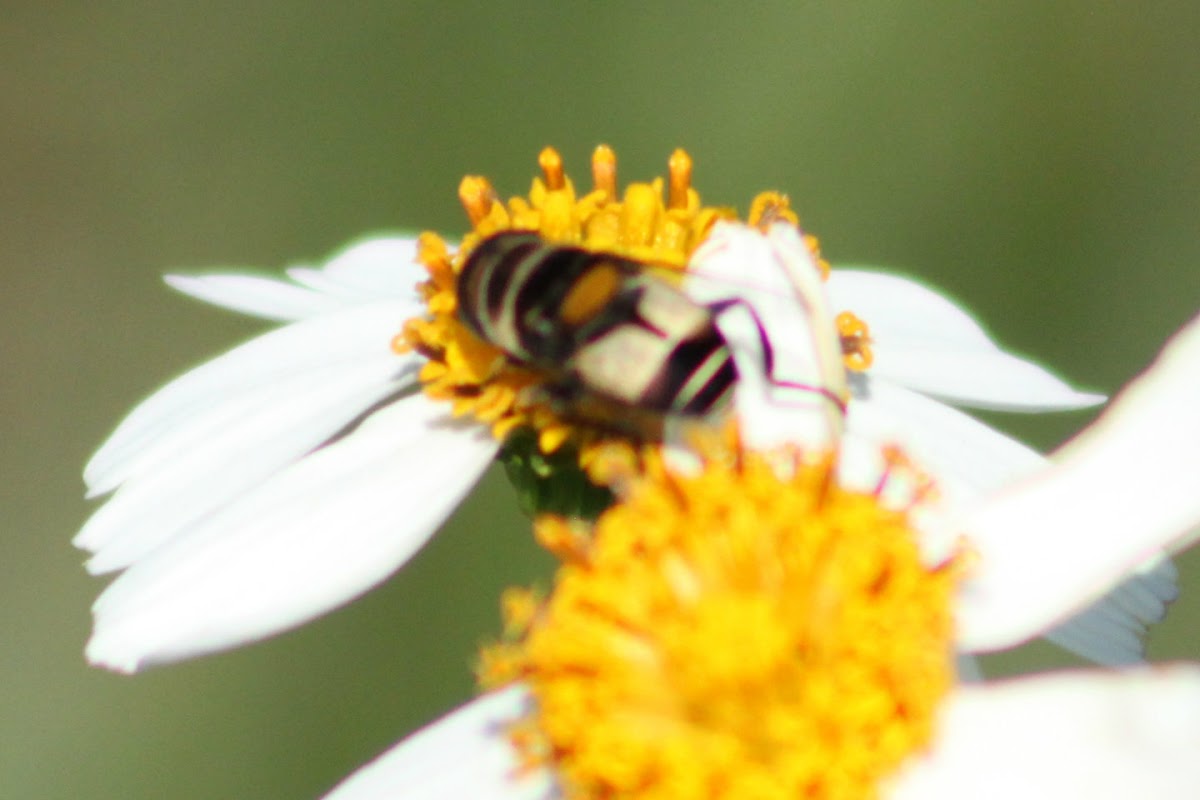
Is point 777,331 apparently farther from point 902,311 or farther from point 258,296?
point 258,296

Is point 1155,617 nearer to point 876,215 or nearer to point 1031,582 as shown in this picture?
point 1031,582

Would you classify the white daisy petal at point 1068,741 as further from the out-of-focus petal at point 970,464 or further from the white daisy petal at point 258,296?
the white daisy petal at point 258,296

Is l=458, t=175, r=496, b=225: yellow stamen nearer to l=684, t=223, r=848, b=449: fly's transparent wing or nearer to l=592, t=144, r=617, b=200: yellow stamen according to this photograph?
l=592, t=144, r=617, b=200: yellow stamen

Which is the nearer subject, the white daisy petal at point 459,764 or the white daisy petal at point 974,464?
the white daisy petal at point 459,764

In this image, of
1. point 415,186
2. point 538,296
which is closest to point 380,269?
point 538,296

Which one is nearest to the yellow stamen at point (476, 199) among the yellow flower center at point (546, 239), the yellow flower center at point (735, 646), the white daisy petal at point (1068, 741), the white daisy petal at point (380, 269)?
the yellow flower center at point (546, 239)

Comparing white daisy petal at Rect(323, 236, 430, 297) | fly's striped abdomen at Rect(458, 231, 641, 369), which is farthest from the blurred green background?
fly's striped abdomen at Rect(458, 231, 641, 369)
